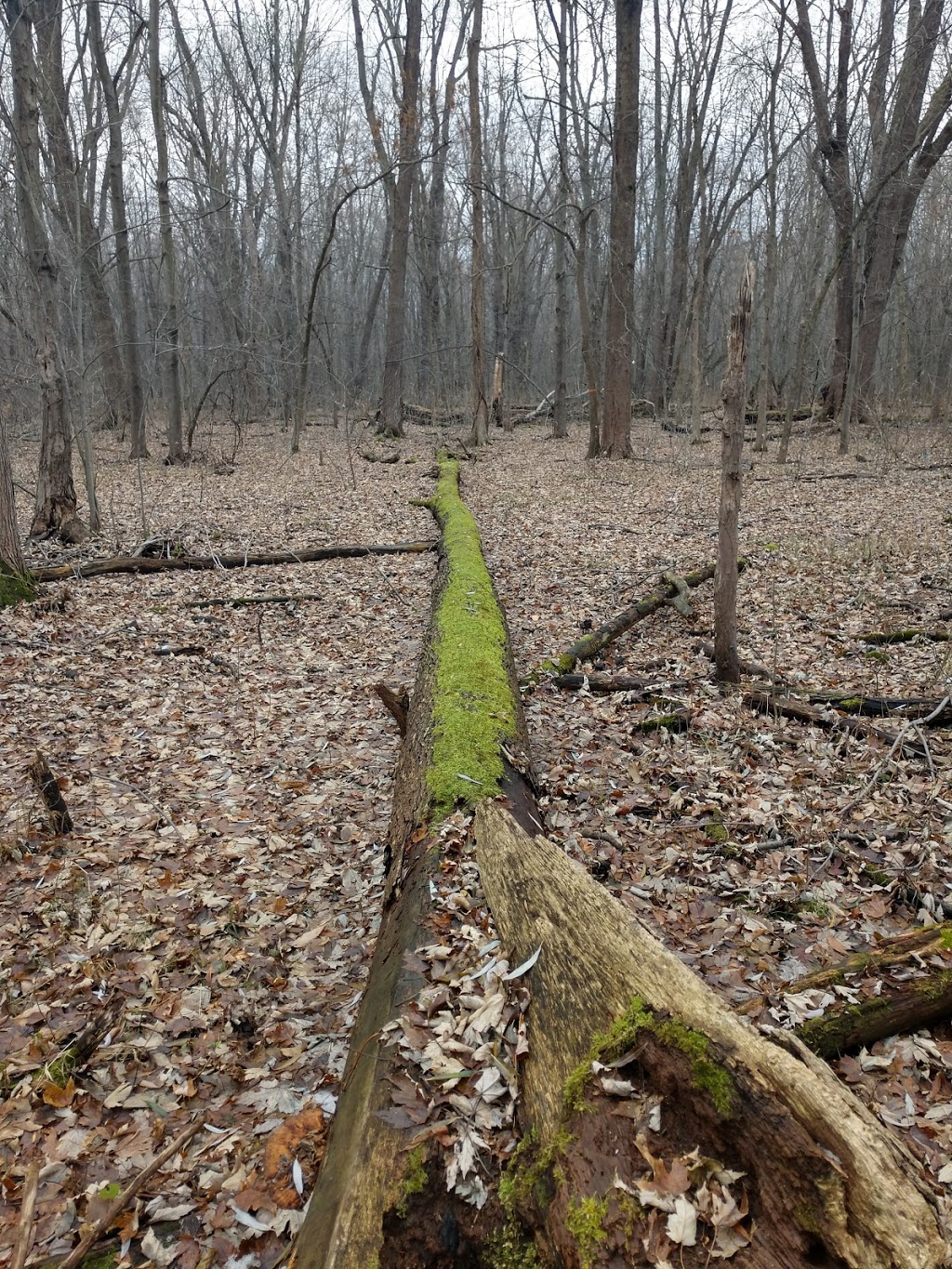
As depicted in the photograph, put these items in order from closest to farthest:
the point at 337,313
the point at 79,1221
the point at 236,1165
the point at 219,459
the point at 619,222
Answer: the point at 79,1221 < the point at 236,1165 < the point at 619,222 < the point at 219,459 < the point at 337,313

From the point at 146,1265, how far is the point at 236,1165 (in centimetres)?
34

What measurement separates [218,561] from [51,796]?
5.50 m

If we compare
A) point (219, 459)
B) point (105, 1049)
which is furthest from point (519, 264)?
point (105, 1049)

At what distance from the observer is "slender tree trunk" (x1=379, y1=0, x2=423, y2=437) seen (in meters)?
18.6

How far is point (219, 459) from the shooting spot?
17266 mm

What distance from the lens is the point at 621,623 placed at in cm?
675

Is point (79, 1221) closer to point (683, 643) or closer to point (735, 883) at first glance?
point (735, 883)

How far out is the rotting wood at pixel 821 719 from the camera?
4520mm

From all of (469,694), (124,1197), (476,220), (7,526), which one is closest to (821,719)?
(469,694)

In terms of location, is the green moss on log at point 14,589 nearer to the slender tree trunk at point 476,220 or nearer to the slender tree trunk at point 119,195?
the slender tree trunk at point 119,195

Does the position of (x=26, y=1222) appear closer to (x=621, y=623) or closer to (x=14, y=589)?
(x=621, y=623)

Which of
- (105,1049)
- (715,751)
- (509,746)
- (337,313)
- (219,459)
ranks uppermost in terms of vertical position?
(337,313)

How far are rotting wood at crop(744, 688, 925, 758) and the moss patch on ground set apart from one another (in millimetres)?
1819

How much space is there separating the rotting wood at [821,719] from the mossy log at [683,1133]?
275 cm
